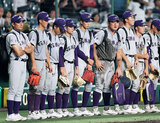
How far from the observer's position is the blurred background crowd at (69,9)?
13.6m

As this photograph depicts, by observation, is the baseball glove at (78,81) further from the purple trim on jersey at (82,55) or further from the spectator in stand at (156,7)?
the spectator in stand at (156,7)

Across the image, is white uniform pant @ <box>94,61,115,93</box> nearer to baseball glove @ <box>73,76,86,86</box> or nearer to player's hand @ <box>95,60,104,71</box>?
player's hand @ <box>95,60,104,71</box>

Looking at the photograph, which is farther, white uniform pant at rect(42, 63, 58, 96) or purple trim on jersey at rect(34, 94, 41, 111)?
white uniform pant at rect(42, 63, 58, 96)

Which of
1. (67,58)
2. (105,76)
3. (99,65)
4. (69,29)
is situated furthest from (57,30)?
(105,76)

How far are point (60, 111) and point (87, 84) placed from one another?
2.76 ft

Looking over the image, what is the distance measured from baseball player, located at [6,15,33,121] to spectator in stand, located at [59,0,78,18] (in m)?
5.06

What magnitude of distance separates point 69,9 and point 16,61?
5.75m

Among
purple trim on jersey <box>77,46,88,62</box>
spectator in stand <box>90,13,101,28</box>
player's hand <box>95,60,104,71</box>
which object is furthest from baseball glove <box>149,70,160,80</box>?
spectator in stand <box>90,13,101,28</box>

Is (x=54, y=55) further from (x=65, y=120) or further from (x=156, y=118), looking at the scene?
(x=156, y=118)

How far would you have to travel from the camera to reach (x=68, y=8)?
570 inches

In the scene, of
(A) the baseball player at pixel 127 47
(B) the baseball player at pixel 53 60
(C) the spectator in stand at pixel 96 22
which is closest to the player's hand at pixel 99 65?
(A) the baseball player at pixel 127 47

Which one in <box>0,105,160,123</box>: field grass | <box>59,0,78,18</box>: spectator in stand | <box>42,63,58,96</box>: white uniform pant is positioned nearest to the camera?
<box>0,105,160,123</box>: field grass

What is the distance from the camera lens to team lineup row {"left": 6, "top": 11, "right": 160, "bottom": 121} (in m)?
9.12

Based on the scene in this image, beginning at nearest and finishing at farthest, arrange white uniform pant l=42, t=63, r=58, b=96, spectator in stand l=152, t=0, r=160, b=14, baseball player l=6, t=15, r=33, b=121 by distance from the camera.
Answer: baseball player l=6, t=15, r=33, b=121, white uniform pant l=42, t=63, r=58, b=96, spectator in stand l=152, t=0, r=160, b=14
